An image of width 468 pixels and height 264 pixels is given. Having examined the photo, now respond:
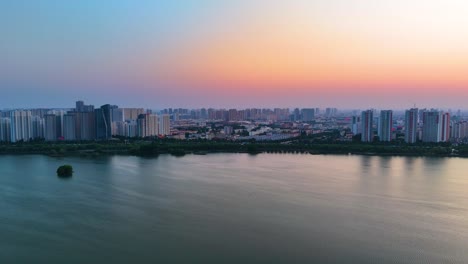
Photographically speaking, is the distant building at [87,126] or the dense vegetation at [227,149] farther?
the distant building at [87,126]

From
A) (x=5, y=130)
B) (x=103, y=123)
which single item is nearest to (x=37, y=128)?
(x=5, y=130)

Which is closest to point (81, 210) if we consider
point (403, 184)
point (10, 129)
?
point (403, 184)

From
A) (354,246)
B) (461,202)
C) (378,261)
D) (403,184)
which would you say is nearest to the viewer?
(378,261)

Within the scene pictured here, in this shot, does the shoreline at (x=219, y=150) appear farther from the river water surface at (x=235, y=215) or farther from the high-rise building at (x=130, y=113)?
the high-rise building at (x=130, y=113)

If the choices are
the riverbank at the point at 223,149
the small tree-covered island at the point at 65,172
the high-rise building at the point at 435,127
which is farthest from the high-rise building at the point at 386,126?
the small tree-covered island at the point at 65,172

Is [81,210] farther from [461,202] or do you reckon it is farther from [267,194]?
[461,202]

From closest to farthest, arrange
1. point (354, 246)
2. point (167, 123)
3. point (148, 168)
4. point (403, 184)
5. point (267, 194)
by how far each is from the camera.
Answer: point (354, 246)
point (267, 194)
point (403, 184)
point (148, 168)
point (167, 123)

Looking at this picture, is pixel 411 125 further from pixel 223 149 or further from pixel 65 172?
pixel 65 172
